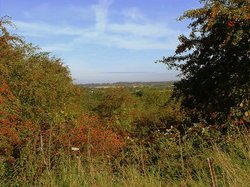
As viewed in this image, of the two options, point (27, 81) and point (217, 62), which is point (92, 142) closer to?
point (217, 62)

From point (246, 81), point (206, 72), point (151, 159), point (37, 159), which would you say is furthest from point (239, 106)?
point (37, 159)

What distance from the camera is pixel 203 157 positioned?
6.27 metres

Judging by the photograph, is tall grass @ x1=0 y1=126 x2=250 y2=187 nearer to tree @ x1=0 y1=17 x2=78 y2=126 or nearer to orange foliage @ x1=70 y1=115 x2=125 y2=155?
orange foliage @ x1=70 y1=115 x2=125 y2=155

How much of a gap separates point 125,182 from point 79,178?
728mm

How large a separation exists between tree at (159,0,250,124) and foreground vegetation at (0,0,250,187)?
4 cm

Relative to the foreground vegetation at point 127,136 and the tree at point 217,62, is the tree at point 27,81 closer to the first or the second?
the foreground vegetation at point 127,136

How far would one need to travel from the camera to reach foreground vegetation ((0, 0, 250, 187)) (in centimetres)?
533

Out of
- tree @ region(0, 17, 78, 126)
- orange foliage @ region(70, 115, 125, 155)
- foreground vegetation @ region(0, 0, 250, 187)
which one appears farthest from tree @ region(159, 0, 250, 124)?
tree @ region(0, 17, 78, 126)

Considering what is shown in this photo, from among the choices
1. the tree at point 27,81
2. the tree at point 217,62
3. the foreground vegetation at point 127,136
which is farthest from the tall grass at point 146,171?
the tree at point 27,81

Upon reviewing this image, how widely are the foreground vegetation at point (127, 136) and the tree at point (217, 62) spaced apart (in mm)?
42

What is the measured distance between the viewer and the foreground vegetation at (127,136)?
5332 millimetres

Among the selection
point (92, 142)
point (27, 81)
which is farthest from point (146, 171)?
point (27, 81)

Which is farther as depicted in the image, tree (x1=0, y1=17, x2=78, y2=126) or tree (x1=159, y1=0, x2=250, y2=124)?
tree (x1=0, y1=17, x2=78, y2=126)

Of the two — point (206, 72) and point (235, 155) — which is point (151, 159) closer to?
point (235, 155)
